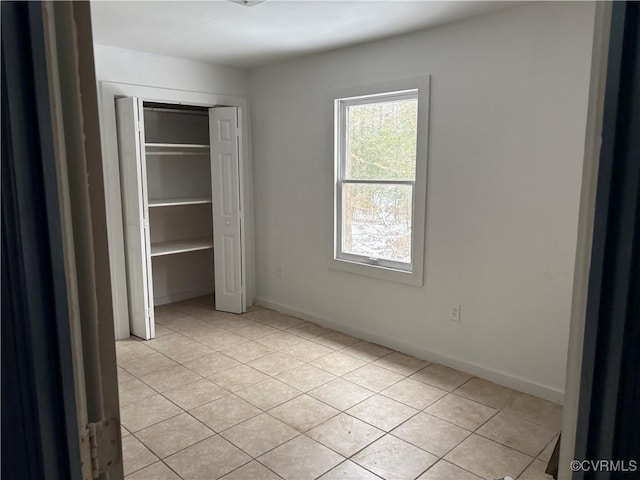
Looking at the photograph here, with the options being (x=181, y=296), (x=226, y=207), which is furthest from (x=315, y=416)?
(x=181, y=296)

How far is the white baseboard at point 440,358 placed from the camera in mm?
3143

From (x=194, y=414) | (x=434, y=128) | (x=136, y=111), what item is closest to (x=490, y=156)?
(x=434, y=128)

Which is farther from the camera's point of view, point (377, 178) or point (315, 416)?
point (377, 178)

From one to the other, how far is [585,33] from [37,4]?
9.97 ft

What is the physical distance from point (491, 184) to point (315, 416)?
1986 millimetres

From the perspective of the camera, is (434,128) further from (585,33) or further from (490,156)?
(585,33)

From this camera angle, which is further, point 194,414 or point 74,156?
point 194,414

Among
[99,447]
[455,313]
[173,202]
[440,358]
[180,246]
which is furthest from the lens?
[180,246]

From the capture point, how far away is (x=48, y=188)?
64 cm

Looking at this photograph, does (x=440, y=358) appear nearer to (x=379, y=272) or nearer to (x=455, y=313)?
(x=455, y=313)

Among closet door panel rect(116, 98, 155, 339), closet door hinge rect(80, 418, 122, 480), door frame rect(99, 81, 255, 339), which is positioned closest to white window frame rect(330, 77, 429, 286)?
door frame rect(99, 81, 255, 339)

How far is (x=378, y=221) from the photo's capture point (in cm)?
408

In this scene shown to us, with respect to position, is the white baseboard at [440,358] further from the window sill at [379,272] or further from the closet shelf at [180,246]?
the closet shelf at [180,246]

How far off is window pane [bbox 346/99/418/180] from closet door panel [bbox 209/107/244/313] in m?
1.24
